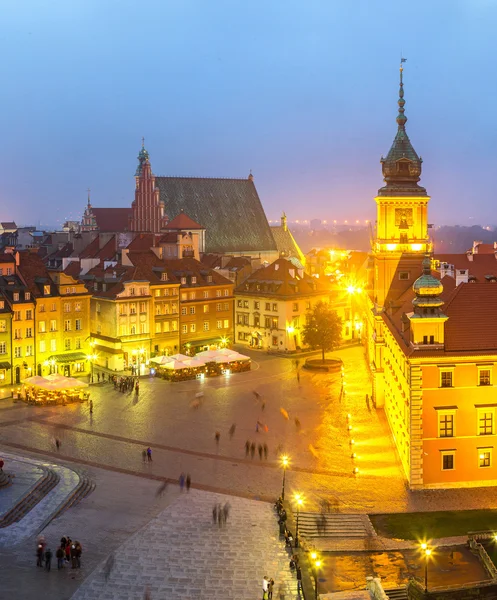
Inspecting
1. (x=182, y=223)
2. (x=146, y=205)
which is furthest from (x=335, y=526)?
(x=146, y=205)

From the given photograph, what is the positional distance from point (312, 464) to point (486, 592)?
648 inches

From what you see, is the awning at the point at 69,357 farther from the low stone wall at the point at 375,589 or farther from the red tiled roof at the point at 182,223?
the low stone wall at the point at 375,589

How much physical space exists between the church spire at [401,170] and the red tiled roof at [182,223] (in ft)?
152

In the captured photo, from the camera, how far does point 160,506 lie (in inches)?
1531

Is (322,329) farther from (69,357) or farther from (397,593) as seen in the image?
(397,593)

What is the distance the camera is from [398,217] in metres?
66.5

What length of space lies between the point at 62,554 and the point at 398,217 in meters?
43.0

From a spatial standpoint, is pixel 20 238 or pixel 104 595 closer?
pixel 104 595

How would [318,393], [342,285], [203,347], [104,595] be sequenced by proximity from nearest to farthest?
1. [104,595]
2. [318,393]
3. [203,347]
4. [342,285]

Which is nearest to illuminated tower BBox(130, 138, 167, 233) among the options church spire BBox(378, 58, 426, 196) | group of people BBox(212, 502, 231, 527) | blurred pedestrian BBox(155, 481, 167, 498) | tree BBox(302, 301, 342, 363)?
tree BBox(302, 301, 342, 363)

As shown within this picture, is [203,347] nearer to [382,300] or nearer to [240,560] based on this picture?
[382,300]

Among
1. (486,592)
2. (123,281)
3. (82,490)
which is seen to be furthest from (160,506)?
(123,281)

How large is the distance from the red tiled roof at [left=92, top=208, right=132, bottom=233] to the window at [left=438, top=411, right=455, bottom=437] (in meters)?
82.9

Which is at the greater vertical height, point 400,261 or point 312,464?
point 400,261
